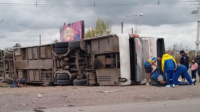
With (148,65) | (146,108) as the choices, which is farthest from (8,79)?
(146,108)

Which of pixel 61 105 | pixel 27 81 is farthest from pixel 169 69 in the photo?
pixel 27 81

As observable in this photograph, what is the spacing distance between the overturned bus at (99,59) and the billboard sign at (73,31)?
16305mm

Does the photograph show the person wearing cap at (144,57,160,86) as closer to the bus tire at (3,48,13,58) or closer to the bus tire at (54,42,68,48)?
the bus tire at (54,42,68,48)

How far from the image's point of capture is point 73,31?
32594mm

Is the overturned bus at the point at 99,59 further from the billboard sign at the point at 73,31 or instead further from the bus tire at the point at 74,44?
the billboard sign at the point at 73,31

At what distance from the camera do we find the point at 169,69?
10797mm

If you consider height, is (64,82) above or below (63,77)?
below

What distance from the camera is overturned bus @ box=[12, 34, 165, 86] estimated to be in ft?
35.9

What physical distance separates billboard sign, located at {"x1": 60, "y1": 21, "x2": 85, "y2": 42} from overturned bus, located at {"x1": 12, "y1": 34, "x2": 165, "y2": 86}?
16.3 meters

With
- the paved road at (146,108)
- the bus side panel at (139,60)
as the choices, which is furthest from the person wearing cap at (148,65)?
the paved road at (146,108)

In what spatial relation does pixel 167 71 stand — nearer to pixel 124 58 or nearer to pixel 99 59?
pixel 124 58

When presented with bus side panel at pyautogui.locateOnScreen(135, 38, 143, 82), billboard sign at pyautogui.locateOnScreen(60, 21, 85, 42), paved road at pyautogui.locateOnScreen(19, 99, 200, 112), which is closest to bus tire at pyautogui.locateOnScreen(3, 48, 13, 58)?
bus side panel at pyautogui.locateOnScreen(135, 38, 143, 82)

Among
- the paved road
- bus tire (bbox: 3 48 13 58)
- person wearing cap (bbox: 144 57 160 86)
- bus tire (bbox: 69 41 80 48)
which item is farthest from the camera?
bus tire (bbox: 3 48 13 58)

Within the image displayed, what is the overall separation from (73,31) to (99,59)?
21352 millimetres
